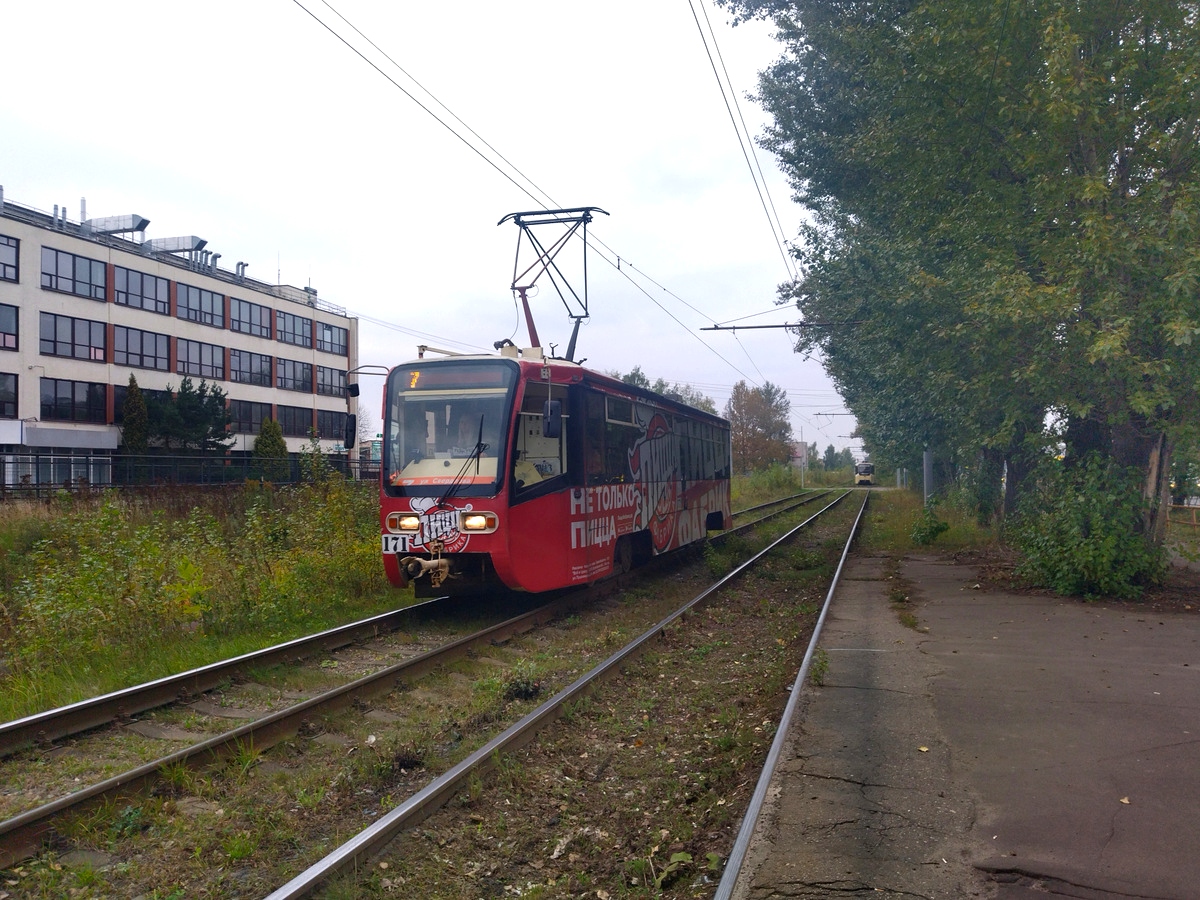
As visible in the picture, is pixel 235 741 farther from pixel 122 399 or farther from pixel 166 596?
pixel 122 399

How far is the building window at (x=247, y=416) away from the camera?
5356 cm

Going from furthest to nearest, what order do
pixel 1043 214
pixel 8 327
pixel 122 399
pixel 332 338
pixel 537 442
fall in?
pixel 332 338 → pixel 122 399 → pixel 8 327 → pixel 1043 214 → pixel 537 442

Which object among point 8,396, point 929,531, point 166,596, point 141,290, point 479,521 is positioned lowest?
point 929,531

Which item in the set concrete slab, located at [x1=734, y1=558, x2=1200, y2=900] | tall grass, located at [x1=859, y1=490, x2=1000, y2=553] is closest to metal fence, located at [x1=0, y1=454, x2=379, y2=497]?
tall grass, located at [x1=859, y1=490, x2=1000, y2=553]

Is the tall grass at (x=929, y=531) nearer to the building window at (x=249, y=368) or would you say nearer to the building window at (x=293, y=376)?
the building window at (x=249, y=368)

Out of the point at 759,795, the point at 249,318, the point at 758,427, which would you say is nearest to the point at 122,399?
the point at 249,318

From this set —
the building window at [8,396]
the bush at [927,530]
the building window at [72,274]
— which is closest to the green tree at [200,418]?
the building window at [72,274]

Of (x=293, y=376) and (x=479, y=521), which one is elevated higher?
(x=293, y=376)

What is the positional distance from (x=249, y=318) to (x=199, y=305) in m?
4.22

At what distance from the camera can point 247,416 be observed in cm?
5503

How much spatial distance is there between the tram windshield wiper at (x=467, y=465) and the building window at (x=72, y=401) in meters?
38.2

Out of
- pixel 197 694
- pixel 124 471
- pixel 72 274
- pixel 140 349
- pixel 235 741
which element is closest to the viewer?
pixel 235 741

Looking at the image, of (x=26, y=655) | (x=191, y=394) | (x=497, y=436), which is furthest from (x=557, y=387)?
(x=191, y=394)

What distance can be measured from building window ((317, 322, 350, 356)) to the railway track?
5484 centimetres
